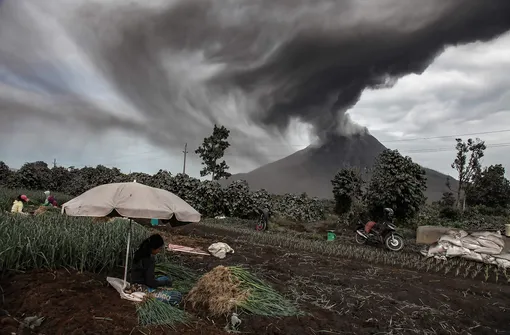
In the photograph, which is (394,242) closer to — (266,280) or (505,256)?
(505,256)

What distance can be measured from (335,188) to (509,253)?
11774 mm

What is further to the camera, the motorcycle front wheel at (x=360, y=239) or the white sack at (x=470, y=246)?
the motorcycle front wheel at (x=360, y=239)

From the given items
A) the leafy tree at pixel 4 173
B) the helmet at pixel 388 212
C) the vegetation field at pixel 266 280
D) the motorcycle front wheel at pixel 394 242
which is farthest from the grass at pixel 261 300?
the leafy tree at pixel 4 173

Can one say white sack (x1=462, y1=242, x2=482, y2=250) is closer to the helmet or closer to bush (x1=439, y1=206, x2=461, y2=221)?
the helmet

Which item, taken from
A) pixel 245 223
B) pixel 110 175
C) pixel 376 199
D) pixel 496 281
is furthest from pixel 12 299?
pixel 110 175

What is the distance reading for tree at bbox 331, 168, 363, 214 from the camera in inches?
801

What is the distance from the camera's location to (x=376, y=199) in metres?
17.2

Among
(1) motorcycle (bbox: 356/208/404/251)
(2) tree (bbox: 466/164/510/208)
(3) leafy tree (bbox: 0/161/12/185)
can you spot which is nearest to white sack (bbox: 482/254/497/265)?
(1) motorcycle (bbox: 356/208/404/251)

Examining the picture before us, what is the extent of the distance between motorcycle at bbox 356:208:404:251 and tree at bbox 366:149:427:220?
4148 millimetres

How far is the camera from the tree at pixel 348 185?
2036 centimetres

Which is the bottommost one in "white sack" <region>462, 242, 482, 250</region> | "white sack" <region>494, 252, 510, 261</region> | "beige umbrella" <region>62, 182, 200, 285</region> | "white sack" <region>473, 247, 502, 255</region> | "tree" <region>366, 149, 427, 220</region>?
"white sack" <region>494, 252, 510, 261</region>

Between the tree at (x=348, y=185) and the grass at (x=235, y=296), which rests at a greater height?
the tree at (x=348, y=185)

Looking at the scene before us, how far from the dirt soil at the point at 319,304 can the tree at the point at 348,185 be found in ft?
41.4

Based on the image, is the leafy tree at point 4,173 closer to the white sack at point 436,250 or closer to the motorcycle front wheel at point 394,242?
the motorcycle front wheel at point 394,242
